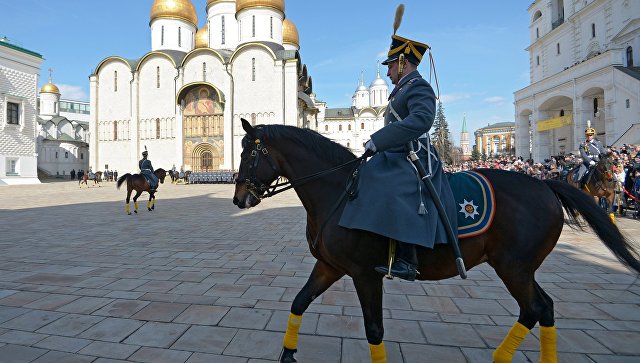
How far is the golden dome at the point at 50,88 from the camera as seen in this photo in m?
65.4

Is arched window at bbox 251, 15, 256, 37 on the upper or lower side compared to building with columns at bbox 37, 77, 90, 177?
upper

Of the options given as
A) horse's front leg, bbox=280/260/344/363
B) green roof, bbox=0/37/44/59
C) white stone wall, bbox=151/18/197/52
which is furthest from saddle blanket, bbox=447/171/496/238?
white stone wall, bbox=151/18/197/52

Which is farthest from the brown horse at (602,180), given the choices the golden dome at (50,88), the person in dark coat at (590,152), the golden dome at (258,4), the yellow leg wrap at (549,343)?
the golden dome at (50,88)

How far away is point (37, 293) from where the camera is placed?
3996 millimetres

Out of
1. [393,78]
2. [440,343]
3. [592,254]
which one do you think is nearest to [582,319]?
[440,343]

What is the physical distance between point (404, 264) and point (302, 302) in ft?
2.64

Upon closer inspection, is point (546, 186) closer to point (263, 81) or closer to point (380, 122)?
point (263, 81)

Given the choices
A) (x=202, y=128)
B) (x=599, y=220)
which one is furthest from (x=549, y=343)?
(x=202, y=128)

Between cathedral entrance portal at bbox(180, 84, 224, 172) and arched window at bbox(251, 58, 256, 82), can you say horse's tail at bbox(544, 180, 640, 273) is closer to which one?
cathedral entrance portal at bbox(180, 84, 224, 172)

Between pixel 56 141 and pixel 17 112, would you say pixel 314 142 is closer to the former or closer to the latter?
pixel 17 112

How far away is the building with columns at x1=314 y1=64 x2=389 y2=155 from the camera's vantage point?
7899 centimetres

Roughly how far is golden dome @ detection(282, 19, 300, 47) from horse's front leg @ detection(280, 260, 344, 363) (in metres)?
49.1

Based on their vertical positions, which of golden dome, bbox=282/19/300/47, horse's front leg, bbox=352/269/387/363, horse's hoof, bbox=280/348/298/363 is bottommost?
horse's hoof, bbox=280/348/298/363

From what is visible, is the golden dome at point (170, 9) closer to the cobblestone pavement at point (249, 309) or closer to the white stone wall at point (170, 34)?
the white stone wall at point (170, 34)
